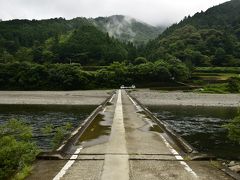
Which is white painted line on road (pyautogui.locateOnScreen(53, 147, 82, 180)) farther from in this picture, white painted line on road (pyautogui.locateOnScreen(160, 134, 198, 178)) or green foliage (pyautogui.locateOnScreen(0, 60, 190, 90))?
green foliage (pyautogui.locateOnScreen(0, 60, 190, 90))

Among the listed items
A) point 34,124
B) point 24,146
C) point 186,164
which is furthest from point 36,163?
point 34,124

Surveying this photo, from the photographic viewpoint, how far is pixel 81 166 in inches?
405

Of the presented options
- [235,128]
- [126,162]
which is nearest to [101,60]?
[235,128]

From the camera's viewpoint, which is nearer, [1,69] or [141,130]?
[141,130]

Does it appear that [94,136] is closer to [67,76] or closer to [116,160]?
[116,160]

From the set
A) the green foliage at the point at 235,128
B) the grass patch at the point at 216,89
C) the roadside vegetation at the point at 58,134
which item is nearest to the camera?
the roadside vegetation at the point at 58,134

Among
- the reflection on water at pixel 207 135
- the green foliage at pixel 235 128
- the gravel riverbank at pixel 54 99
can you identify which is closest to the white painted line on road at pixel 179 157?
the green foliage at pixel 235 128

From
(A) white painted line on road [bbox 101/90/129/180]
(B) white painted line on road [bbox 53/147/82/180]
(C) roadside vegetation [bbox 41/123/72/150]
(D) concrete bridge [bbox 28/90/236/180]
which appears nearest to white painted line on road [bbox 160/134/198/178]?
(D) concrete bridge [bbox 28/90/236/180]

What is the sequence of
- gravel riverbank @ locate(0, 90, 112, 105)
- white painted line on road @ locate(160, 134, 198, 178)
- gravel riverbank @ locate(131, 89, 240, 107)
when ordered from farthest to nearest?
gravel riverbank @ locate(131, 89, 240, 107)
gravel riverbank @ locate(0, 90, 112, 105)
white painted line on road @ locate(160, 134, 198, 178)

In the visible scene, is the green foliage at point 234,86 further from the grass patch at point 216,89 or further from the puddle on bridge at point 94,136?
the puddle on bridge at point 94,136

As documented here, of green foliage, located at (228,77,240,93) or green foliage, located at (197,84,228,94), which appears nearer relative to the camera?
green foliage, located at (197,84,228,94)

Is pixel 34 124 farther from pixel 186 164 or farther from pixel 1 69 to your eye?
pixel 1 69

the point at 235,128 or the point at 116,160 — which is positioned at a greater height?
the point at 116,160

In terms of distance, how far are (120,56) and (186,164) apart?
14461cm
